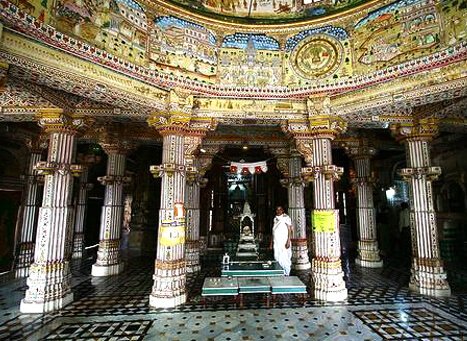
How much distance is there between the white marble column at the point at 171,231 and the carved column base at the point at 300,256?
4.86 m

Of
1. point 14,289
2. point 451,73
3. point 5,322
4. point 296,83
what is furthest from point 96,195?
point 451,73

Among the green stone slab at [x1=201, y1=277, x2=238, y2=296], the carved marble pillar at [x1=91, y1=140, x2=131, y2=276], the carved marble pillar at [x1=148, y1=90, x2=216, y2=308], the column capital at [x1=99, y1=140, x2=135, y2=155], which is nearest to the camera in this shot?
the green stone slab at [x1=201, y1=277, x2=238, y2=296]

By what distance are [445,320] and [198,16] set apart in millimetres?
8817

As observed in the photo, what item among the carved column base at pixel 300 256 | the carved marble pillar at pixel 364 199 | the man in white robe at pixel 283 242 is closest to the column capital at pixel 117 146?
the man in white robe at pixel 283 242

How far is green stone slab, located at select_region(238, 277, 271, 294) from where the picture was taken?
220 inches

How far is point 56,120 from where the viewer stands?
625 cm

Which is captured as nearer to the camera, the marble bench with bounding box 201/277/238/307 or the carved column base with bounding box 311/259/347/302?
the marble bench with bounding box 201/277/238/307

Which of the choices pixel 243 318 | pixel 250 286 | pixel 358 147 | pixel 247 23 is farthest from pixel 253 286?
pixel 358 147

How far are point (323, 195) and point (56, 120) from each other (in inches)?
274

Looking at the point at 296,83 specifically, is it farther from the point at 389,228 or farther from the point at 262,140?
the point at 389,228

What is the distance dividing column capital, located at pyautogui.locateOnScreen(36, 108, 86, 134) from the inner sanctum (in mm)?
33

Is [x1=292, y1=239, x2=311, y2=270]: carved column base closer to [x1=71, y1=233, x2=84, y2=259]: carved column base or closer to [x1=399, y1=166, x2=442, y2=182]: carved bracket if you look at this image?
[x1=399, y1=166, x2=442, y2=182]: carved bracket

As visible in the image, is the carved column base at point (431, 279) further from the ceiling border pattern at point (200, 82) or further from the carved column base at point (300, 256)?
the ceiling border pattern at point (200, 82)

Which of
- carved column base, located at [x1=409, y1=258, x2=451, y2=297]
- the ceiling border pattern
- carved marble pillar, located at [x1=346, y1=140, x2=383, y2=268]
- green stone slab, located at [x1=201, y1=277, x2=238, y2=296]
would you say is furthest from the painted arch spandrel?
green stone slab, located at [x1=201, y1=277, x2=238, y2=296]
